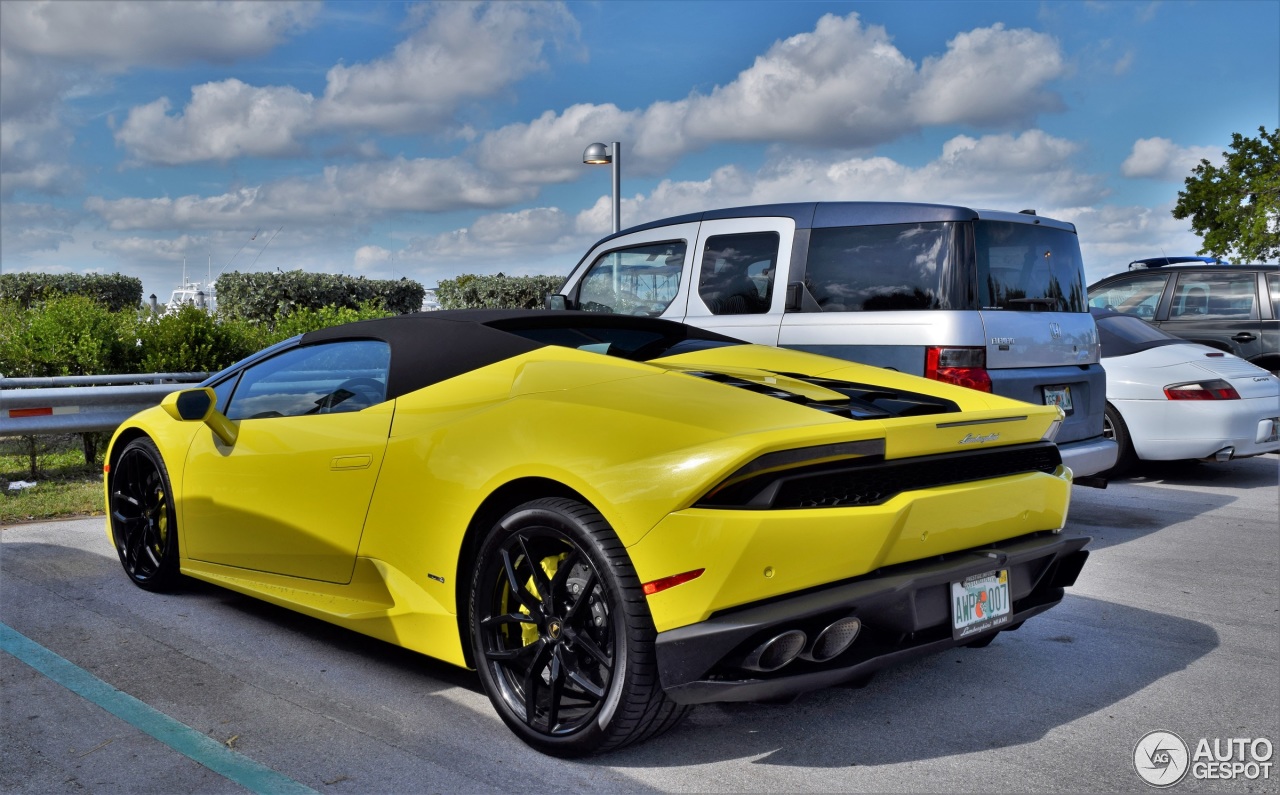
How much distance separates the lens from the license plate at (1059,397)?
19.9 ft

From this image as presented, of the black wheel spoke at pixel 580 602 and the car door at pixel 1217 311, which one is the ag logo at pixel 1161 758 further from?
the car door at pixel 1217 311

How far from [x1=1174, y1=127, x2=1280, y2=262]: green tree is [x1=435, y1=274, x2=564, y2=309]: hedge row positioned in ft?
72.4

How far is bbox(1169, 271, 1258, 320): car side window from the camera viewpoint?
414 inches

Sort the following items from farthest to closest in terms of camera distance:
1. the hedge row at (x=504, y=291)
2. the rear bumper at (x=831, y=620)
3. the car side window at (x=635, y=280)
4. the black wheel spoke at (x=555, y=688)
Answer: the hedge row at (x=504, y=291) → the car side window at (x=635, y=280) → the black wheel spoke at (x=555, y=688) → the rear bumper at (x=831, y=620)

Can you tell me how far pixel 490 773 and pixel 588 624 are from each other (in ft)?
1.66

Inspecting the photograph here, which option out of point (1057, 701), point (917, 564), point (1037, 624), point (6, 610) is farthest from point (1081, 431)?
point (6, 610)

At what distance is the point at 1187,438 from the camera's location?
27.2ft

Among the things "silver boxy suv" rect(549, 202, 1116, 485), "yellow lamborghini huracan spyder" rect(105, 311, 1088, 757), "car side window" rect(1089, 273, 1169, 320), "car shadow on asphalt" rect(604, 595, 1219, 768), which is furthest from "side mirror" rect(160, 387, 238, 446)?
"car side window" rect(1089, 273, 1169, 320)

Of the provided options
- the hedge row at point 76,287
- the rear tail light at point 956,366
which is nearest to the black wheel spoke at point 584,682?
the rear tail light at point 956,366

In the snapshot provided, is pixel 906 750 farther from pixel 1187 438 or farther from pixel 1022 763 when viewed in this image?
pixel 1187 438

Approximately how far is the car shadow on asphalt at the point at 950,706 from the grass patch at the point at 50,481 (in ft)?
18.2

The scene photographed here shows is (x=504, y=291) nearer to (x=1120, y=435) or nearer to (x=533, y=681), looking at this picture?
(x=1120, y=435)

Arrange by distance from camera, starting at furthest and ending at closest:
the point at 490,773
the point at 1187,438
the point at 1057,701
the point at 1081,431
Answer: the point at 1187,438, the point at 1081,431, the point at 1057,701, the point at 490,773

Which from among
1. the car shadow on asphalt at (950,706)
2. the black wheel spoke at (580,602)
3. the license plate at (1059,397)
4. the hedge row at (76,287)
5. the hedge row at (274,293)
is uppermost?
the hedge row at (76,287)
